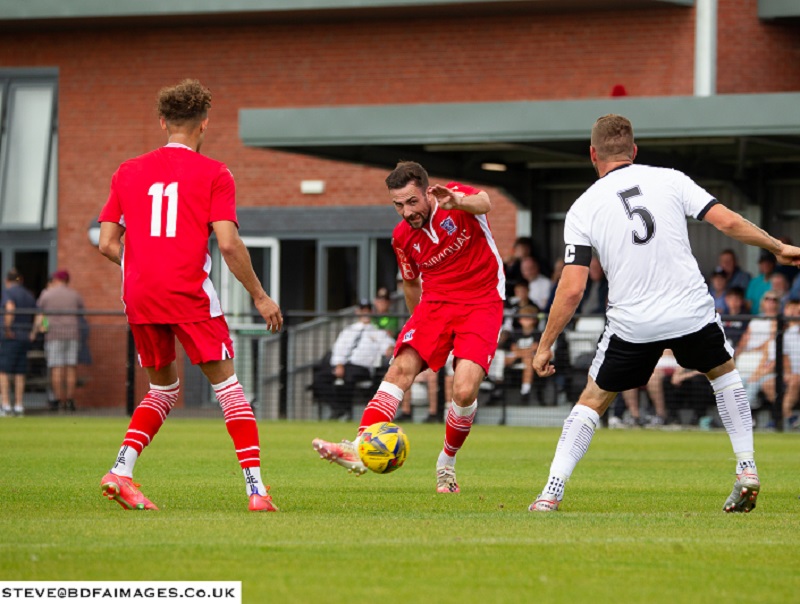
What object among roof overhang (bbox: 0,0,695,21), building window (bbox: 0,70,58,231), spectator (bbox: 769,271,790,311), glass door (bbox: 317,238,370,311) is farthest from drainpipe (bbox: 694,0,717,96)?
building window (bbox: 0,70,58,231)

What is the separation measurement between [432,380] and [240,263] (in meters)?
12.8

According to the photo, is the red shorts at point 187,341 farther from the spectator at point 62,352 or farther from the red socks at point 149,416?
the spectator at point 62,352

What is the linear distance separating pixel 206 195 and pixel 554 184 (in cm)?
1897

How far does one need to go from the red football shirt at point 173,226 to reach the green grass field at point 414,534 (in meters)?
1.11

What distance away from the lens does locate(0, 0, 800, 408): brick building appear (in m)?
23.9

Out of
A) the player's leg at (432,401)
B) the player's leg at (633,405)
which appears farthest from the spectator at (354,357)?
the player's leg at (633,405)

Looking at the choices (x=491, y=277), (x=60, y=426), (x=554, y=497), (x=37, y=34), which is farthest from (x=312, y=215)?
(x=554, y=497)

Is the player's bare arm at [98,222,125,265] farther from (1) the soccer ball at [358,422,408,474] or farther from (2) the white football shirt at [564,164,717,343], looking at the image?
(2) the white football shirt at [564,164,717,343]

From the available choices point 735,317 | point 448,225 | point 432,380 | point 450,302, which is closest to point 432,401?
point 432,380

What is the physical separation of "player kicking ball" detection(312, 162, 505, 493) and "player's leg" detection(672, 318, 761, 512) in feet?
5.64

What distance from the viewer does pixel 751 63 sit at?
83.7 feet

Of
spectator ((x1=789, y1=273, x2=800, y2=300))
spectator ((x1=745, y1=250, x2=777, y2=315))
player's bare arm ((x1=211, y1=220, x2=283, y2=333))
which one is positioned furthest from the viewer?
spectator ((x1=745, y1=250, x2=777, y2=315))

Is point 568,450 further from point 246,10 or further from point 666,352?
point 246,10

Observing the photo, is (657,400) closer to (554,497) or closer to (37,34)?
(554,497)
